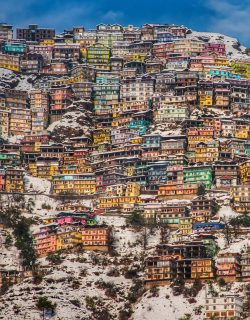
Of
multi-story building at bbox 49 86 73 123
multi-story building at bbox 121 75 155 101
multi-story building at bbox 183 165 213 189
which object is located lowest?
→ multi-story building at bbox 183 165 213 189

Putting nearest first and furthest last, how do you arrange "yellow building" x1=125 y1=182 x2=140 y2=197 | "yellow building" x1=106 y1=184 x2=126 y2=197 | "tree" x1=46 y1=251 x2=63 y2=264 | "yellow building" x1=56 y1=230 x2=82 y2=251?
1. "tree" x1=46 y1=251 x2=63 y2=264
2. "yellow building" x1=56 y1=230 x2=82 y2=251
3. "yellow building" x1=125 y1=182 x2=140 y2=197
4. "yellow building" x1=106 y1=184 x2=126 y2=197

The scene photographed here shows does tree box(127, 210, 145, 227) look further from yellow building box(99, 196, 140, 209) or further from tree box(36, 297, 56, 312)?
tree box(36, 297, 56, 312)

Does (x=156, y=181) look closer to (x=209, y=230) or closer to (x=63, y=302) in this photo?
(x=209, y=230)

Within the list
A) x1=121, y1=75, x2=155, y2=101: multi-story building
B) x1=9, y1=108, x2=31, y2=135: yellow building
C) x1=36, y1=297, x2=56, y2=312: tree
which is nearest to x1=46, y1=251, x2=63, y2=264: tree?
x1=36, y1=297, x2=56, y2=312: tree

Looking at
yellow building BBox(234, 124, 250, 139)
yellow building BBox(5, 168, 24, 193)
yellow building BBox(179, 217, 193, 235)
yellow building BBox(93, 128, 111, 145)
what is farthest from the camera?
yellow building BBox(93, 128, 111, 145)

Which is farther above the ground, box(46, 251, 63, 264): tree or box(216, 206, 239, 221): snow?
box(216, 206, 239, 221): snow

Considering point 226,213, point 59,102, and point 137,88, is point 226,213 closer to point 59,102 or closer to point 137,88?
point 137,88

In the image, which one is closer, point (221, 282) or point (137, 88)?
point (221, 282)

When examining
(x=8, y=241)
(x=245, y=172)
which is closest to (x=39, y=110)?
(x=245, y=172)

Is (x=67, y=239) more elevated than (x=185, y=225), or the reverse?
(x=185, y=225)

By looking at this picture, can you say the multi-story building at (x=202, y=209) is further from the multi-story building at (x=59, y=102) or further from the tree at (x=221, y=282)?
the multi-story building at (x=59, y=102)
